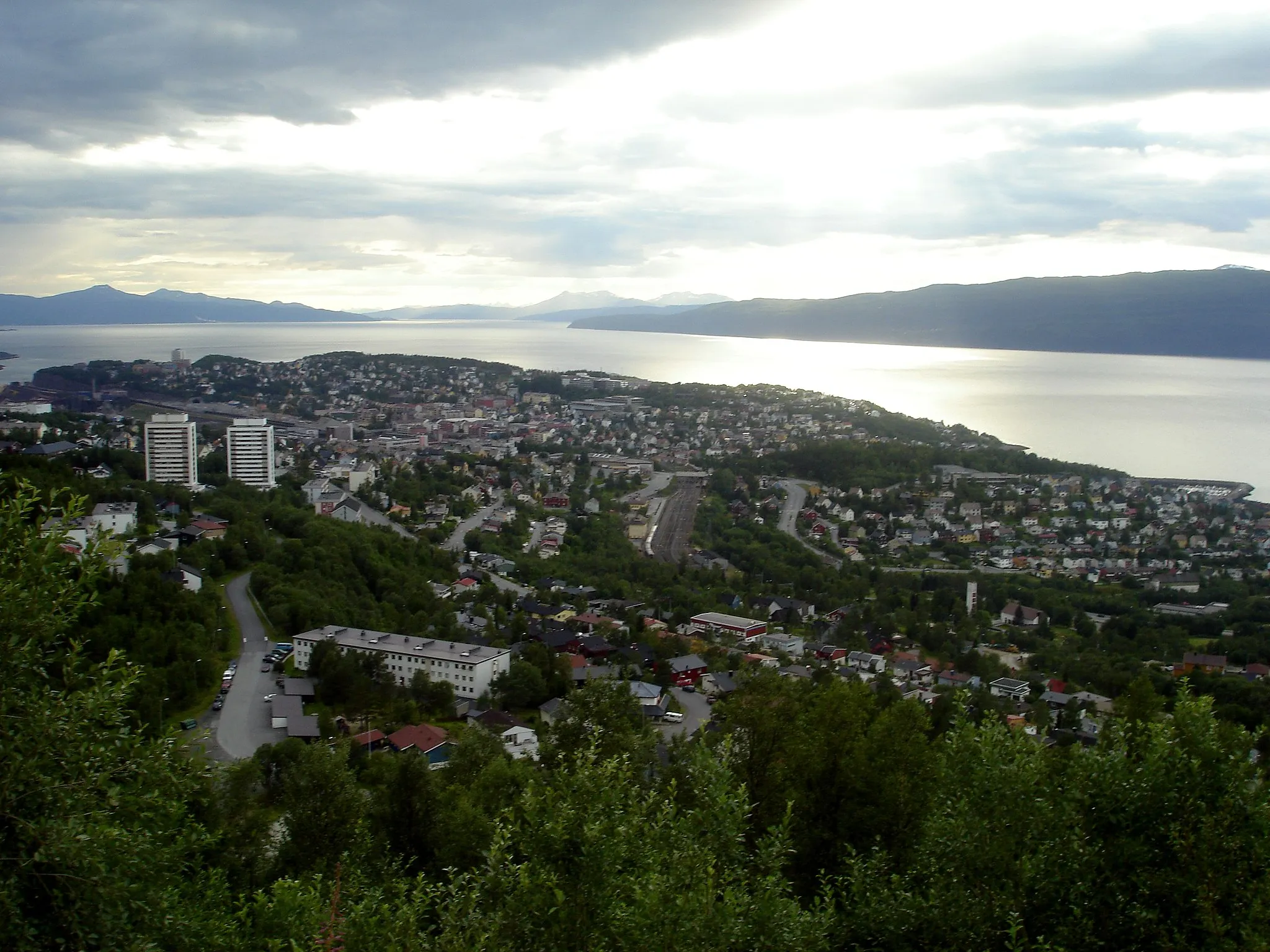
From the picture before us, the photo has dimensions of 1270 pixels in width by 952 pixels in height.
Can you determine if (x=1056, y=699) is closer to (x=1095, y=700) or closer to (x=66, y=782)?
(x=1095, y=700)

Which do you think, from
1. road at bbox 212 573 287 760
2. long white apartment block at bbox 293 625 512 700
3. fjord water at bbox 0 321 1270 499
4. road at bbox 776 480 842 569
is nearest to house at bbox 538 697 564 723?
long white apartment block at bbox 293 625 512 700

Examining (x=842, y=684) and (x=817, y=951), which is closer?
(x=817, y=951)

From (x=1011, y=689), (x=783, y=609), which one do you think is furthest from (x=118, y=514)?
(x=1011, y=689)

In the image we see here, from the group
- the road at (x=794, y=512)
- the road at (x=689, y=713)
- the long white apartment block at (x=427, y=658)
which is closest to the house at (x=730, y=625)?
the road at (x=689, y=713)

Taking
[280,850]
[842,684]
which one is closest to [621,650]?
[842,684]

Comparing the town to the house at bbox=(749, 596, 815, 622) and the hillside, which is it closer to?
the house at bbox=(749, 596, 815, 622)

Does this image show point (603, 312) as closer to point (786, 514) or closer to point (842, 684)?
point (786, 514)

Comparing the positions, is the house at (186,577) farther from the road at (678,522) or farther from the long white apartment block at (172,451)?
the long white apartment block at (172,451)
